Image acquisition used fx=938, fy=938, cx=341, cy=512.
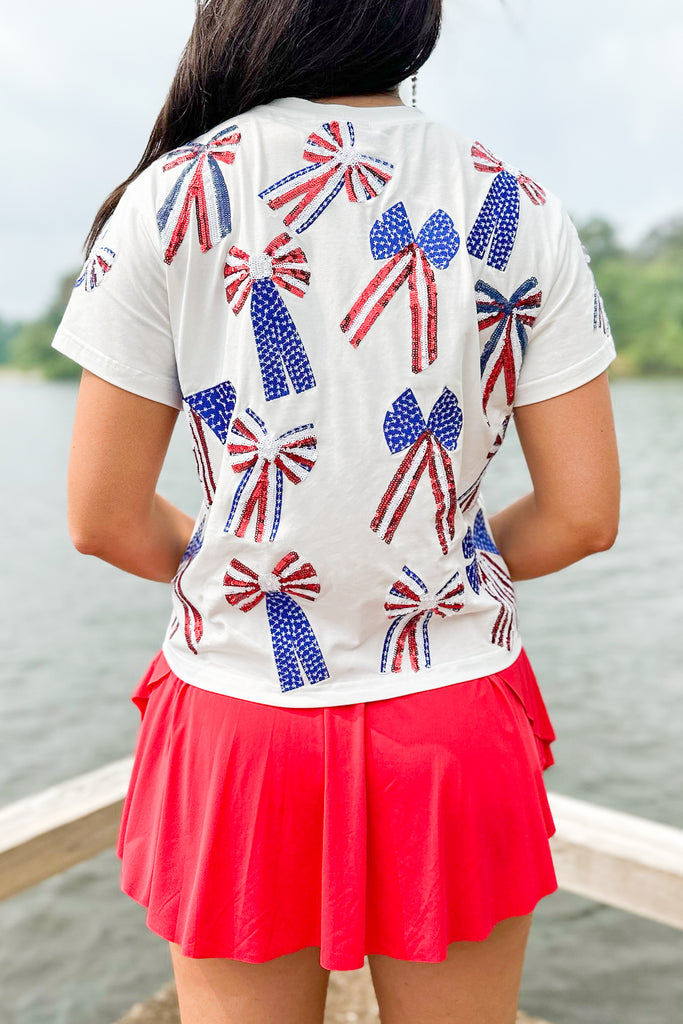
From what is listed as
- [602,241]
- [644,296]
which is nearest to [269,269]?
[644,296]

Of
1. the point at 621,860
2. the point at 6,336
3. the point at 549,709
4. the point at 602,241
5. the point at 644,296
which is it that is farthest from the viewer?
the point at 602,241

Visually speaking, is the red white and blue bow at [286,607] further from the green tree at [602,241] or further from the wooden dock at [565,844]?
the green tree at [602,241]

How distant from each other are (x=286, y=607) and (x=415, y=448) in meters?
0.17

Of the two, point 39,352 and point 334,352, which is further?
point 39,352

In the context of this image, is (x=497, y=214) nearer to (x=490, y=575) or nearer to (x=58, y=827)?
(x=490, y=575)

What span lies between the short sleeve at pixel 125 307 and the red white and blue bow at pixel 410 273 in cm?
15

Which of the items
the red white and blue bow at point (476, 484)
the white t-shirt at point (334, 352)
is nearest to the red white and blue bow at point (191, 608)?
the white t-shirt at point (334, 352)

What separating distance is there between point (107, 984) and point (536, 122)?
19.1m

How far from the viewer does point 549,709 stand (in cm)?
505

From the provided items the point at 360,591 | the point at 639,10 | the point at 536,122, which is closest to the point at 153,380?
the point at 360,591

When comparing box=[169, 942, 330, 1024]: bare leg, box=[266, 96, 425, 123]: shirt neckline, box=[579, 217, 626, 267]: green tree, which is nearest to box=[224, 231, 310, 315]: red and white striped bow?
box=[266, 96, 425, 123]: shirt neckline

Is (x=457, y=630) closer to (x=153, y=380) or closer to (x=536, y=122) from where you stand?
(x=153, y=380)

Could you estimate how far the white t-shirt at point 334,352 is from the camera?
0.73 meters

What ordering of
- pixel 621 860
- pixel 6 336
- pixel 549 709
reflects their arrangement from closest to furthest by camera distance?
pixel 621 860 → pixel 549 709 → pixel 6 336
